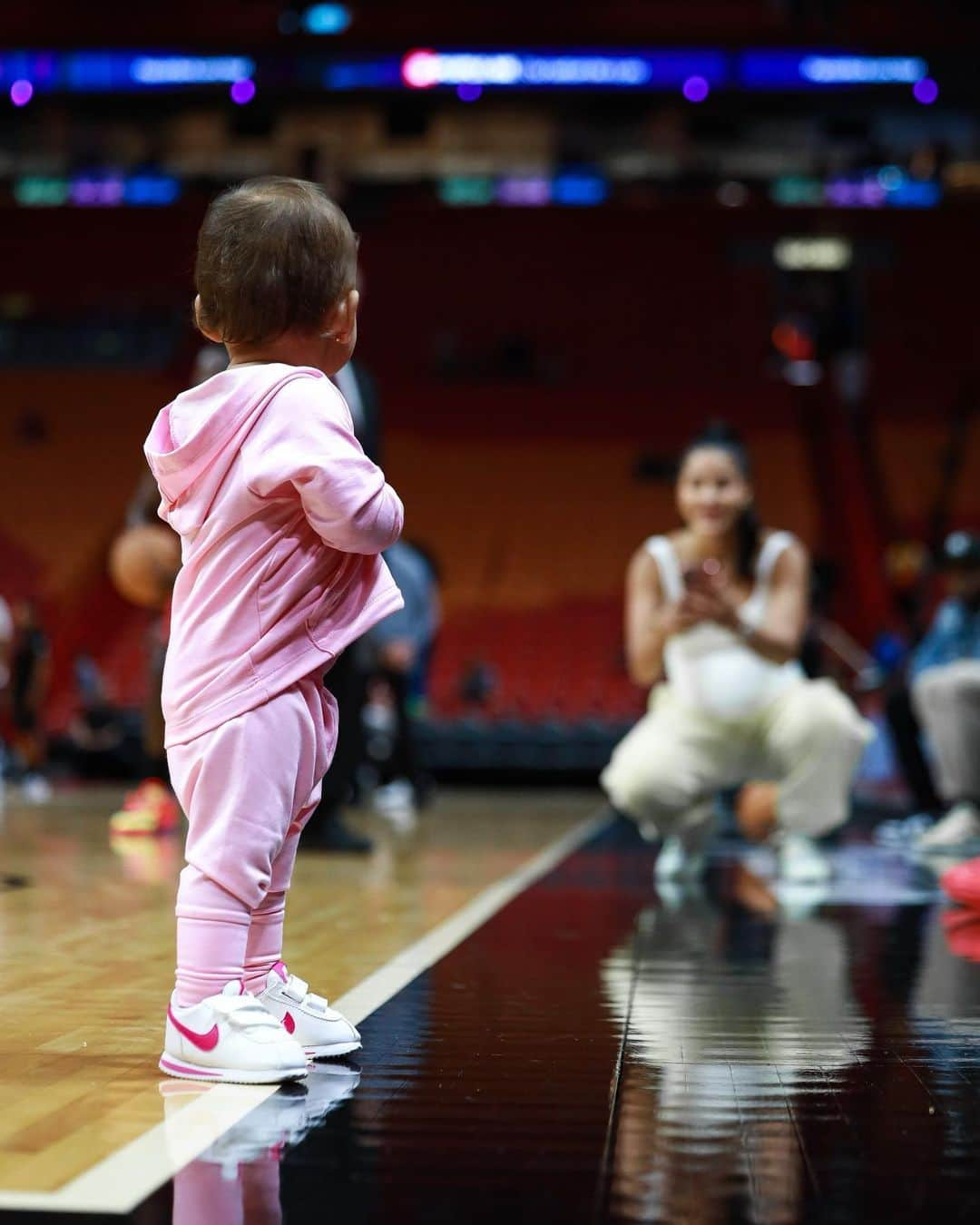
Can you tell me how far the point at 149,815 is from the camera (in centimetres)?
559

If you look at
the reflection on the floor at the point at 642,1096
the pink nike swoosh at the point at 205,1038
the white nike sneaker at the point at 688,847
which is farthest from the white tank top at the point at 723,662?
the pink nike swoosh at the point at 205,1038

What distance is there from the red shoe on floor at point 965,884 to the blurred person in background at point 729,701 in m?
0.49

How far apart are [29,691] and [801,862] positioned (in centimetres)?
722

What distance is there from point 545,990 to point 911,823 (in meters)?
3.88

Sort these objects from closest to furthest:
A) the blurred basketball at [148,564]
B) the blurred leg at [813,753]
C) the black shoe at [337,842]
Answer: the blurred leg at [813,753]
the blurred basketball at [148,564]
the black shoe at [337,842]

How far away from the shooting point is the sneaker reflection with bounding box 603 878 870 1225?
1.42 metres

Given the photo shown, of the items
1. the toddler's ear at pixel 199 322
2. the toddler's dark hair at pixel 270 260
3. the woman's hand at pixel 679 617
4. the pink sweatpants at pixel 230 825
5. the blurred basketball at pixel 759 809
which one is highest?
the toddler's dark hair at pixel 270 260

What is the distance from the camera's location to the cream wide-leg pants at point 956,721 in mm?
5188

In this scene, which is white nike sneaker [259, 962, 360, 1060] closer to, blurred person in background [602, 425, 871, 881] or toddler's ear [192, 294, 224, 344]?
toddler's ear [192, 294, 224, 344]

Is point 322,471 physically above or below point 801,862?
above

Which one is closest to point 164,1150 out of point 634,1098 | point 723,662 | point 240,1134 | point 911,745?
point 240,1134

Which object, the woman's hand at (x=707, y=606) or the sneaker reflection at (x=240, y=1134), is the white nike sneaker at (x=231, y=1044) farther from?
the woman's hand at (x=707, y=606)

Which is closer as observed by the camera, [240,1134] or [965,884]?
[240,1134]

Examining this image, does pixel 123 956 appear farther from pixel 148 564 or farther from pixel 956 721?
pixel 956 721
